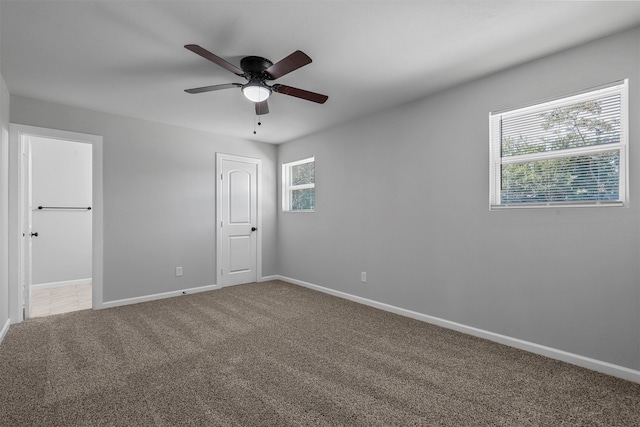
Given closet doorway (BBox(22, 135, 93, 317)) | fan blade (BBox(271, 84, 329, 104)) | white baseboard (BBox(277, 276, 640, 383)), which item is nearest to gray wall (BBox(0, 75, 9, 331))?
closet doorway (BBox(22, 135, 93, 317))

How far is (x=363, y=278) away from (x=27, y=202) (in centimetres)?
399

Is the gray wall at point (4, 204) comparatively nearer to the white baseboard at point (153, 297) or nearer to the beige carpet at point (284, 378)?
→ the beige carpet at point (284, 378)

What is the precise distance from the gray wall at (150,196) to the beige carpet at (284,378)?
2.96 ft

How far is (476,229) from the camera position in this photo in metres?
2.91

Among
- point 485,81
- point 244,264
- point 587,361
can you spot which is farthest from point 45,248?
point 587,361

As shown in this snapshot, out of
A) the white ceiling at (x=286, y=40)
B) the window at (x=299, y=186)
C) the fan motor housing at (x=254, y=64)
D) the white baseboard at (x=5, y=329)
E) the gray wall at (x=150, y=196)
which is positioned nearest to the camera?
the white ceiling at (x=286, y=40)

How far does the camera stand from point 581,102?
7.74 ft

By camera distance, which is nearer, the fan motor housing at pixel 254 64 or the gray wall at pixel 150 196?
the fan motor housing at pixel 254 64

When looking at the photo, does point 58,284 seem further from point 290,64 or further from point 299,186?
point 290,64

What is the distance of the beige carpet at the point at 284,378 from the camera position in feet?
5.75

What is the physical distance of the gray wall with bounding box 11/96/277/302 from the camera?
3768 mm

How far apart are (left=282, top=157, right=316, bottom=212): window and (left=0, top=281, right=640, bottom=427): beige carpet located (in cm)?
216

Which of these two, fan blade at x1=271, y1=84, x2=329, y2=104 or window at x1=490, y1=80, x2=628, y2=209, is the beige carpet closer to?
window at x1=490, y1=80, x2=628, y2=209

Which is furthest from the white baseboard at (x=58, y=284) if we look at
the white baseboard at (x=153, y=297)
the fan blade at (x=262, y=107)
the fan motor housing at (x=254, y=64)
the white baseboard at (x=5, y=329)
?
the fan motor housing at (x=254, y=64)
